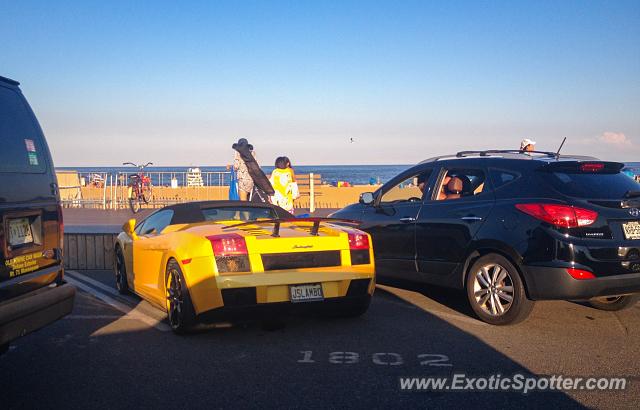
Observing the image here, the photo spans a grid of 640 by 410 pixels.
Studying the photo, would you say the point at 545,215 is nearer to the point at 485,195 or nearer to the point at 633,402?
the point at 485,195

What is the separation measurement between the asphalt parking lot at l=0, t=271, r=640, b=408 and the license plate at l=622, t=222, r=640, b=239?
36.8 inches

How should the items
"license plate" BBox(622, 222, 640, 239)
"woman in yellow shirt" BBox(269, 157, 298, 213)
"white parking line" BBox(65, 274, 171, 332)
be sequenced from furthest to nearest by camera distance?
1. "woman in yellow shirt" BBox(269, 157, 298, 213)
2. "white parking line" BBox(65, 274, 171, 332)
3. "license plate" BBox(622, 222, 640, 239)

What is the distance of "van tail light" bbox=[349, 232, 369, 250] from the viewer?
630cm

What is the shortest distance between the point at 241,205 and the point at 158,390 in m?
3.37

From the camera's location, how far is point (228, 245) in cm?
577

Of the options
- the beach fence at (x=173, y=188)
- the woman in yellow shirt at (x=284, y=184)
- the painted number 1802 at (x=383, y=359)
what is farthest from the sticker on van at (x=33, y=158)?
the beach fence at (x=173, y=188)

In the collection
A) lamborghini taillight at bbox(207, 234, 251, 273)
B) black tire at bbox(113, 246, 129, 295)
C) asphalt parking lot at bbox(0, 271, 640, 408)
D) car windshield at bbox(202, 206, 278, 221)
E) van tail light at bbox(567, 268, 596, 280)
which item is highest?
car windshield at bbox(202, 206, 278, 221)

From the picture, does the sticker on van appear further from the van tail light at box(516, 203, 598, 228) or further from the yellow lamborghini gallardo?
the van tail light at box(516, 203, 598, 228)

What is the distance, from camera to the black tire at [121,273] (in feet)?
27.0

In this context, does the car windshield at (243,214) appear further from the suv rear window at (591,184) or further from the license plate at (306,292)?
the suv rear window at (591,184)

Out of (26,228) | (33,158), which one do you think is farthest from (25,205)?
(33,158)

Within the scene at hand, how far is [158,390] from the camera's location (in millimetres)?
4570

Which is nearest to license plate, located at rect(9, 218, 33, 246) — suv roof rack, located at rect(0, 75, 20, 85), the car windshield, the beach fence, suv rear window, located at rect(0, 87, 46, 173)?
suv rear window, located at rect(0, 87, 46, 173)

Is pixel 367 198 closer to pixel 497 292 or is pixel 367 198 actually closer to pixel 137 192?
pixel 497 292
